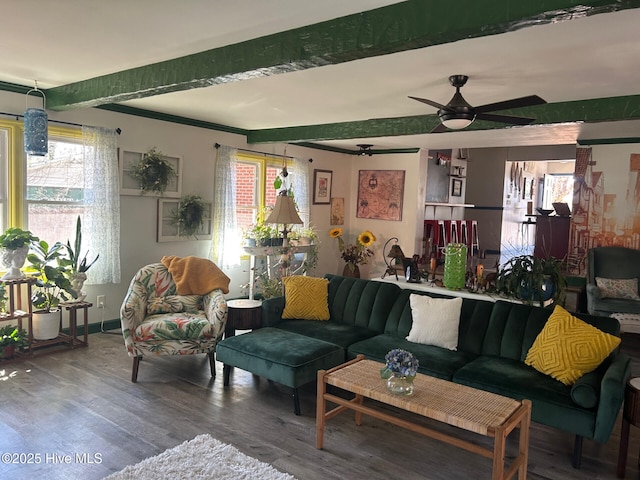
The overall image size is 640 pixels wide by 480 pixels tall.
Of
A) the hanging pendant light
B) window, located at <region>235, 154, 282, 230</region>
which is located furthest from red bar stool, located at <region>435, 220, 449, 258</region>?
the hanging pendant light

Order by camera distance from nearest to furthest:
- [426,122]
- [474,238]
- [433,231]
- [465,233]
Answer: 1. [426,122]
2. [433,231]
3. [465,233]
4. [474,238]

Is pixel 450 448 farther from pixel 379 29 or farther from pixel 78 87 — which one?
pixel 78 87

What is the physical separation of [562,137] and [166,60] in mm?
4886

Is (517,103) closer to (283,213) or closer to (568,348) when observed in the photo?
(568,348)

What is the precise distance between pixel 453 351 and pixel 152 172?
3616 millimetres

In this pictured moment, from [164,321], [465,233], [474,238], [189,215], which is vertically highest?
[189,215]

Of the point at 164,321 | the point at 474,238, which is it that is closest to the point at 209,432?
the point at 164,321

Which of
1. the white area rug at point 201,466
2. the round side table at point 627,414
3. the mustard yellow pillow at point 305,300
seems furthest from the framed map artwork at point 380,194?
the white area rug at point 201,466

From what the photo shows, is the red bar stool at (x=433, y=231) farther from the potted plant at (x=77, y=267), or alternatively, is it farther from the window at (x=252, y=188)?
the potted plant at (x=77, y=267)

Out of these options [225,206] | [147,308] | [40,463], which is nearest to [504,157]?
[225,206]

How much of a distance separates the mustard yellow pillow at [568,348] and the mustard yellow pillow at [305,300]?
1770 mm

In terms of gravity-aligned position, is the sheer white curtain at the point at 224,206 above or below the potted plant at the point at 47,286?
above

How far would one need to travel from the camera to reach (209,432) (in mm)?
3029

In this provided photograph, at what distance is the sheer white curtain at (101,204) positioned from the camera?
15.9ft
